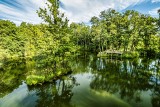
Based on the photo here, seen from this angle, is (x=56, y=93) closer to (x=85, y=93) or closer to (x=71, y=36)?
(x=85, y=93)

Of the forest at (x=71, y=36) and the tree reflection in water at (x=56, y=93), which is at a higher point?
the forest at (x=71, y=36)

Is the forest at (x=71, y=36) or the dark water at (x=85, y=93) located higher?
the forest at (x=71, y=36)

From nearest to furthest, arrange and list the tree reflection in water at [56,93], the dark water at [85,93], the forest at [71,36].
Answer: the dark water at [85,93], the tree reflection in water at [56,93], the forest at [71,36]

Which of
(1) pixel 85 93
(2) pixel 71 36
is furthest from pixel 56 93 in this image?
(2) pixel 71 36

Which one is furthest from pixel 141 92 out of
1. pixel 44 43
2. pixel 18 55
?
pixel 18 55

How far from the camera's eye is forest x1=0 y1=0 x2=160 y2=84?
26344 millimetres

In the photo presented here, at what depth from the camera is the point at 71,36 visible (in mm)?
50125

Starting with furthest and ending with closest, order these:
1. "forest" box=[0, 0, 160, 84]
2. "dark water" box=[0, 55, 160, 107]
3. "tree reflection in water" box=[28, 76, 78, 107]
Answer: "forest" box=[0, 0, 160, 84]
"tree reflection in water" box=[28, 76, 78, 107]
"dark water" box=[0, 55, 160, 107]

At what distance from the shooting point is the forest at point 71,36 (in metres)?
26.3

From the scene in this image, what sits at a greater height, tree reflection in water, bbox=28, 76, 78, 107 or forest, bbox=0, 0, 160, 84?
forest, bbox=0, 0, 160, 84

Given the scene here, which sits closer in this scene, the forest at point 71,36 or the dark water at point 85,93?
the dark water at point 85,93

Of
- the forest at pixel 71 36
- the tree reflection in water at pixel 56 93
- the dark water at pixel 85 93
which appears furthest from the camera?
the forest at pixel 71 36

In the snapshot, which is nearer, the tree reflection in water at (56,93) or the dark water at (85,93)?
the dark water at (85,93)

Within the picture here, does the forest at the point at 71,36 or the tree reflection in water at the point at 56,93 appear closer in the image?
the tree reflection in water at the point at 56,93
